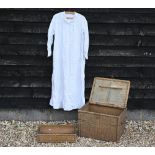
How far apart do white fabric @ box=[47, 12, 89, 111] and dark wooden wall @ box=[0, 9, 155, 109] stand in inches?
7.5

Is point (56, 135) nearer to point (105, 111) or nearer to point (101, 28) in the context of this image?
point (105, 111)

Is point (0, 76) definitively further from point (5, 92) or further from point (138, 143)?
point (138, 143)

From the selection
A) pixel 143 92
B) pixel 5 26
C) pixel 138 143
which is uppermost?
pixel 5 26

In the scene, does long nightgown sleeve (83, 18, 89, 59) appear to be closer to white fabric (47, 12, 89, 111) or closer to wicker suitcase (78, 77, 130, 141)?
white fabric (47, 12, 89, 111)

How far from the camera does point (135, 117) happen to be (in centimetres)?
708

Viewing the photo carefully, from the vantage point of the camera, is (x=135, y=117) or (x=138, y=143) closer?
(x=138, y=143)

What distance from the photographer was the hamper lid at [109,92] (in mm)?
6469

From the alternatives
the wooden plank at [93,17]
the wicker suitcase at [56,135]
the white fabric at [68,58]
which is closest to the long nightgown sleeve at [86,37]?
the white fabric at [68,58]

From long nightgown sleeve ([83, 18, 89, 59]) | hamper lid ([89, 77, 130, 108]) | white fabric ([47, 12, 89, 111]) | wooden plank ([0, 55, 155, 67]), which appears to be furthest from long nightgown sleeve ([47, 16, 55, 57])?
hamper lid ([89, 77, 130, 108])

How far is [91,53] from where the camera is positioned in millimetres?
6695

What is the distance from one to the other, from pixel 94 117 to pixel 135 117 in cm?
100

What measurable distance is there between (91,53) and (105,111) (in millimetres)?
784

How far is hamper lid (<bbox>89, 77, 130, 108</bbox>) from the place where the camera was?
21.2ft
